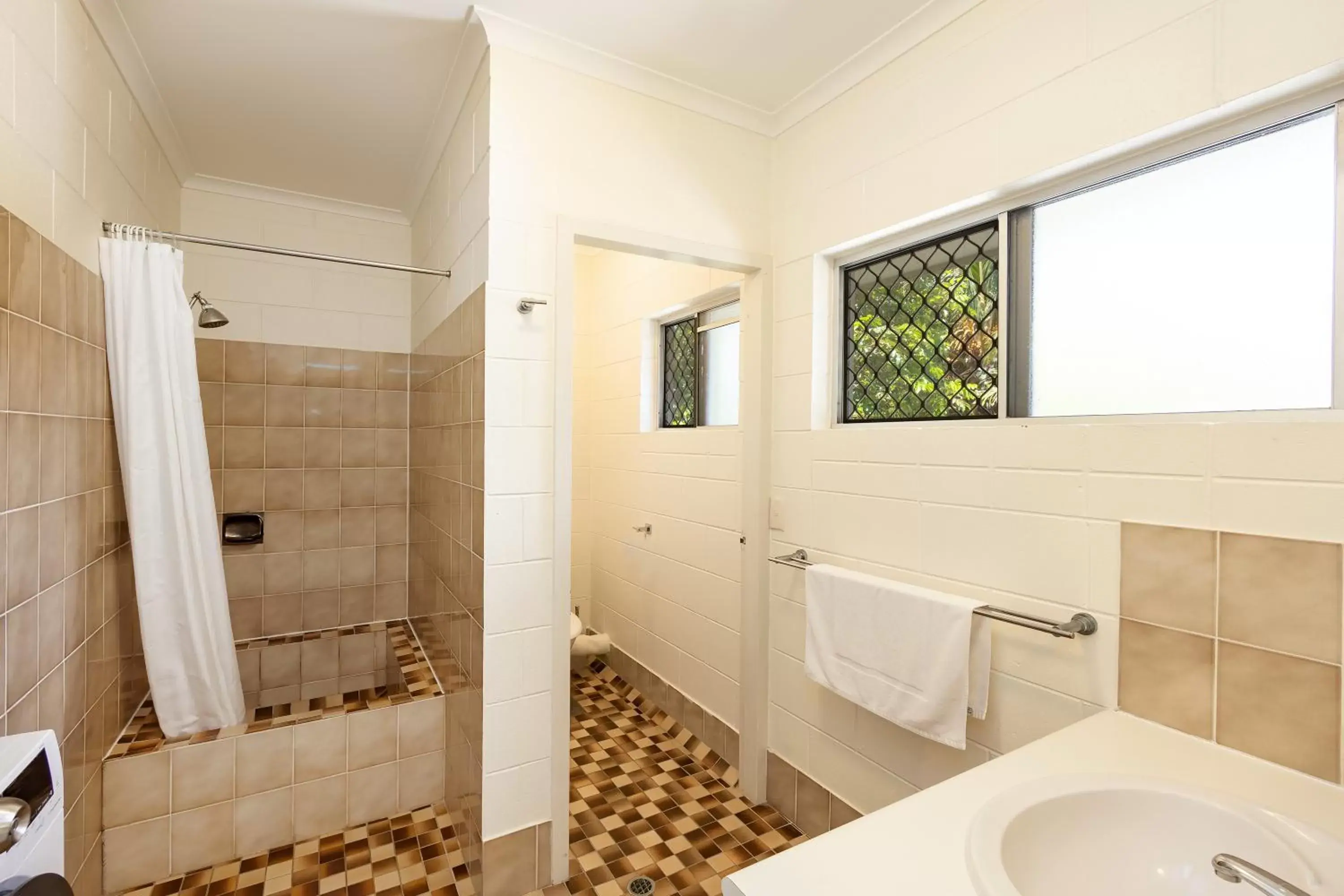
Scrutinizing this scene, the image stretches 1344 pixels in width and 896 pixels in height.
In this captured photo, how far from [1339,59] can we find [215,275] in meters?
3.66

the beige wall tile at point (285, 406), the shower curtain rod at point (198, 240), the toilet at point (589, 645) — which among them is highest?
the shower curtain rod at point (198, 240)

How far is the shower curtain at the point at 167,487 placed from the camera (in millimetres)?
1839

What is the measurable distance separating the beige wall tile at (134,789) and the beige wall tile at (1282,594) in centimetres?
274

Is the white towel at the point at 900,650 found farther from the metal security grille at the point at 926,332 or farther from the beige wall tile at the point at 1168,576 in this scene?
the metal security grille at the point at 926,332

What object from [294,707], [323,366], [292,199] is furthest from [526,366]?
[292,199]

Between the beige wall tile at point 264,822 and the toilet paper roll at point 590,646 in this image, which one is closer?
the beige wall tile at point 264,822

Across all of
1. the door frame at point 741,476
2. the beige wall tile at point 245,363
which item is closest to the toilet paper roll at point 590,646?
the door frame at point 741,476

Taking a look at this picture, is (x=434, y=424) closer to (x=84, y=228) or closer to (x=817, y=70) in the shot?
(x=84, y=228)

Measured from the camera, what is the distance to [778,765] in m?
2.20

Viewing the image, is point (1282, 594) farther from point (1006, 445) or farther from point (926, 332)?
point (926, 332)

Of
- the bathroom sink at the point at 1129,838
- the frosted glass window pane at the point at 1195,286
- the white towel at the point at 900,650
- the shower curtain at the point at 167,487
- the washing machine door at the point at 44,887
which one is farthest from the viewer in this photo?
the shower curtain at the point at 167,487

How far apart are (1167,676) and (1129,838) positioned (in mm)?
369

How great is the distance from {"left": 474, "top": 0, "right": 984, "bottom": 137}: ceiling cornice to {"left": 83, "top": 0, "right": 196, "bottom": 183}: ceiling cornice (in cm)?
99

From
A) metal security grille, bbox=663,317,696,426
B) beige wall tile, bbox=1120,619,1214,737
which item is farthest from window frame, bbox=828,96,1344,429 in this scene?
metal security grille, bbox=663,317,696,426
